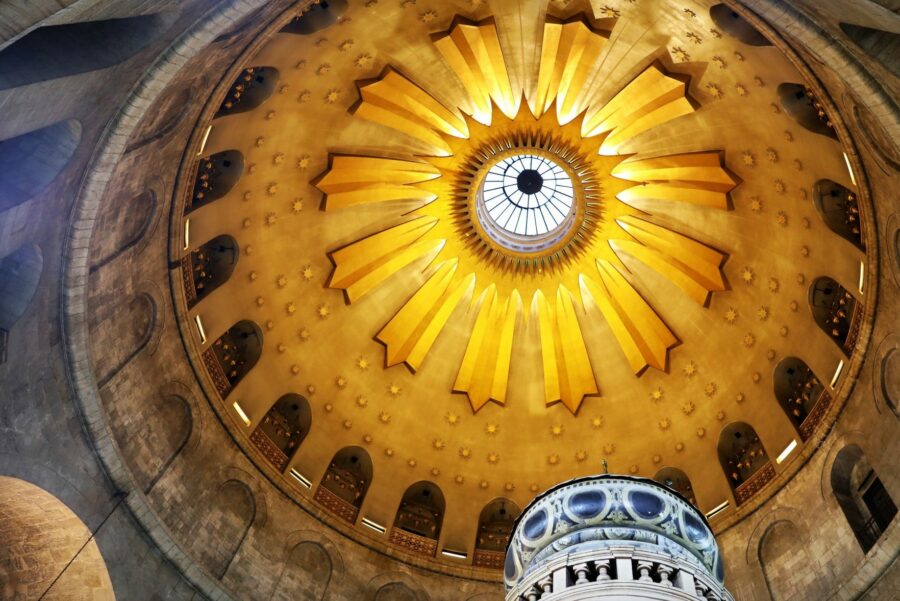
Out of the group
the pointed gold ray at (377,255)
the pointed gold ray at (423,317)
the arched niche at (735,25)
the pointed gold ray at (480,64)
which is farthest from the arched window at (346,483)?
the arched niche at (735,25)

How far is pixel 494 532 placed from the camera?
70.6 ft

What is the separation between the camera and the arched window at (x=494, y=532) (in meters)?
20.5

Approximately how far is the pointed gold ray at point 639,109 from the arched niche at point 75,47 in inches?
436

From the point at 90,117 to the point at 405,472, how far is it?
12.3 metres

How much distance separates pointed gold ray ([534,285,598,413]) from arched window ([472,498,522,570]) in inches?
122

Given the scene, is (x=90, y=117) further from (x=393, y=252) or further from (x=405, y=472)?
(x=405, y=472)

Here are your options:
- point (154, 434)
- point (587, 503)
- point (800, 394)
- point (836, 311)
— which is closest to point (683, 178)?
point (836, 311)

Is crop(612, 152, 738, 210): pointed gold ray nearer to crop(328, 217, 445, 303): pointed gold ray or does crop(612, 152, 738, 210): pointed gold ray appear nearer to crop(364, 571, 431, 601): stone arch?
crop(328, 217, 445, 303): pointed gold ray

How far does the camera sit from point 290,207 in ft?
68.3

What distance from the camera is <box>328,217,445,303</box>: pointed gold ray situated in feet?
72.6

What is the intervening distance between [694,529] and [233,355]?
12780mm

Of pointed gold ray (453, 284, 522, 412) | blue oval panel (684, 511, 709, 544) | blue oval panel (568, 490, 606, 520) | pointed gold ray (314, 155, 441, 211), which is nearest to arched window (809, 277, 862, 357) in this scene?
pointed gold ray (453, 284, 522, 412)

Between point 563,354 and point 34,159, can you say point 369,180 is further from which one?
point 34,159

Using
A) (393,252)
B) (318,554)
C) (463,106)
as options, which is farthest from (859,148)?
(318,554)
